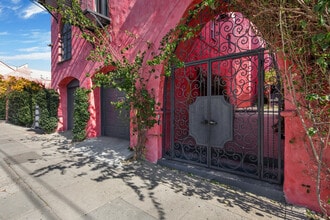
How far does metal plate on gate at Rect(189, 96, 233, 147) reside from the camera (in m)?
3.84

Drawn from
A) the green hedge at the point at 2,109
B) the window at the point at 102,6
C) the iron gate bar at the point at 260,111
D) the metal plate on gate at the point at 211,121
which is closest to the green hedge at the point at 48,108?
the window at the point at 102,6

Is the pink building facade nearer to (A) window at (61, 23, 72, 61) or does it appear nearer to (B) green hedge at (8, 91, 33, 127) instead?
(A) window at (61, 23, 72, 61)

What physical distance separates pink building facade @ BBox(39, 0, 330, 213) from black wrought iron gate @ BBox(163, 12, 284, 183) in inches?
0.7

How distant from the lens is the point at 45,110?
927 centimetres

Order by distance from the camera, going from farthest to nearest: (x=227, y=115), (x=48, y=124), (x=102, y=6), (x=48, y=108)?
(x=48, y=108) → (x=48, y=124) → (x=102, y=6) → (x=227, y=115)

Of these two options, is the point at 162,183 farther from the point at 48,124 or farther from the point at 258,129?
the point at 48,124

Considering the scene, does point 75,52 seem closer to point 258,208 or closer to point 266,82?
point 266,82

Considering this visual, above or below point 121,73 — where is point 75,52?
above

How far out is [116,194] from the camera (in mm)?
3291

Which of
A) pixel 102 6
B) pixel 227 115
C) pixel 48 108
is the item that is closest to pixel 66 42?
pixel 48 108

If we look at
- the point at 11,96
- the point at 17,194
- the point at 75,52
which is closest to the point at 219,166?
the point at 17,194

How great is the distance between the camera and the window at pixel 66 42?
29.5 ft

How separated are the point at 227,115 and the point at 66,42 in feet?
29.9

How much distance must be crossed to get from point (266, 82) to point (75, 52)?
25.7ft
